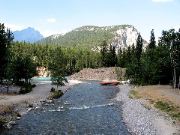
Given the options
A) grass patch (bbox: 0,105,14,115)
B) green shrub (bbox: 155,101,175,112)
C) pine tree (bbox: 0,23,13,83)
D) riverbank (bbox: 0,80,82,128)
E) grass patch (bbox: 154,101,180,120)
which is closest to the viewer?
riverbank (bbox: 0,80,82,128)

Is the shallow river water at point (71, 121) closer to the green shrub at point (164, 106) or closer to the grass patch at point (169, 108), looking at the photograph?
the green shrub at point (164, 106)

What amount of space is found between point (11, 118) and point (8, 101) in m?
17.4

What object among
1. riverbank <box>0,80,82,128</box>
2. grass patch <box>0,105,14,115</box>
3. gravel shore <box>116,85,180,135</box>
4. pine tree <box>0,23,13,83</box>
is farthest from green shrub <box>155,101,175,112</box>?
pine tree <box>0,23,13,83</box>

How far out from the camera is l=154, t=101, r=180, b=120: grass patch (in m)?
59.7

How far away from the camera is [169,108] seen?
67312mm

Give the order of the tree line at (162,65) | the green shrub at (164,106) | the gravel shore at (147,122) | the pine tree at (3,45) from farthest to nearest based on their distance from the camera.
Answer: the tree line at (162,65) < the pine tree at (3,45) < the green shrub at (164,106) < the gravel shore at (147,122)

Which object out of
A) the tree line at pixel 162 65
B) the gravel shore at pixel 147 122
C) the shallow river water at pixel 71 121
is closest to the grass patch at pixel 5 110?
the shallow river water at pixel 71 121

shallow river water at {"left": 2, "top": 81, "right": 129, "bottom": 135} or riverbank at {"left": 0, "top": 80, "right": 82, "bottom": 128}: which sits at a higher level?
riverbank at {"left": 0, "top": 80, "right": 82, "bottom": 128}

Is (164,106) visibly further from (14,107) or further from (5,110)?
(5,110)

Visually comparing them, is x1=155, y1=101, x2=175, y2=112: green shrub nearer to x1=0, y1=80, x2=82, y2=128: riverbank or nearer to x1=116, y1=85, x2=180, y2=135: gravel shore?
x1=116, y1=85, x2=180, y2=135: gravel shore

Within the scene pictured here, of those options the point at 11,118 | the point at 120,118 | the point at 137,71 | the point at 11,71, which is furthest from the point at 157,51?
the point at 11,118

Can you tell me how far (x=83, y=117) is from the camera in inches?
2392

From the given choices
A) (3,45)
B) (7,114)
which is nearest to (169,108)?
(7,114)

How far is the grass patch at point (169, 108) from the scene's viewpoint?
196 feet
